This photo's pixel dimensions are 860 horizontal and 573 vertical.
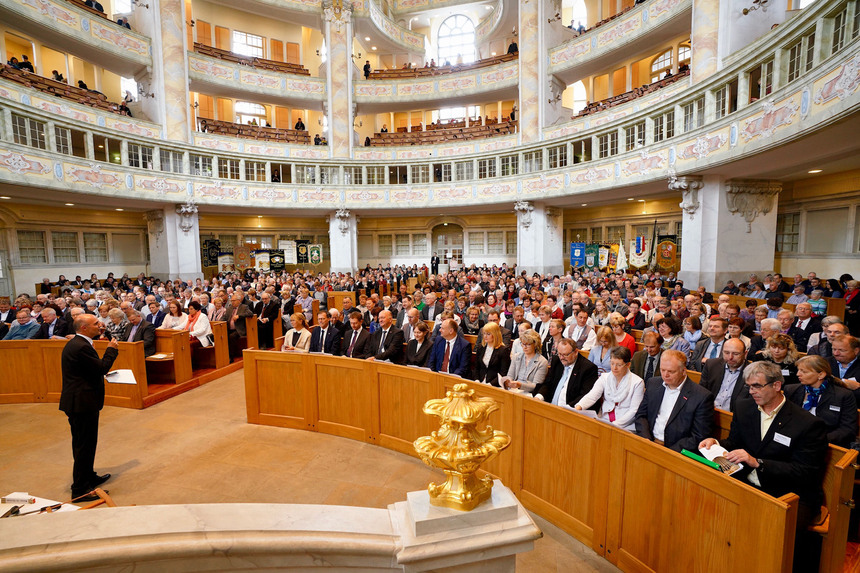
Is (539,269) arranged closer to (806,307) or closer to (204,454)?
(806,307)

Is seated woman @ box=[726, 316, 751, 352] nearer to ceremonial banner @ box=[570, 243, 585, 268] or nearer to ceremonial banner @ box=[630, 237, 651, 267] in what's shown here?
ceremonial banner @ box=[630, 237, 651, 267]

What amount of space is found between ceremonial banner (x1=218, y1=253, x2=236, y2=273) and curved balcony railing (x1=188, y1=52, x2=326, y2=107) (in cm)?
781

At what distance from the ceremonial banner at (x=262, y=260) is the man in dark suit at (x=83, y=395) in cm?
1517

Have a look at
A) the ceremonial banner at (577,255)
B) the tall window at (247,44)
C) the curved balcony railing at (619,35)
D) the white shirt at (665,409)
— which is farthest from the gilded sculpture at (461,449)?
the tall window at (247,44)

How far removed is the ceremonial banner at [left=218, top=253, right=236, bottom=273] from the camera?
773 inches

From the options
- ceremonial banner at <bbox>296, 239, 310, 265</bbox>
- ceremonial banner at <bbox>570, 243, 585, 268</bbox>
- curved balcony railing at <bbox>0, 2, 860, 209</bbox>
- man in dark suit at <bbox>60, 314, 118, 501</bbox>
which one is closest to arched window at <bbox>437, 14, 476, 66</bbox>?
curved balcony railing at <bbox>0, 2, 860, 209</bbox>

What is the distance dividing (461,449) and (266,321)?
26.7ft

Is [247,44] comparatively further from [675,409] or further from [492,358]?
[675,409]

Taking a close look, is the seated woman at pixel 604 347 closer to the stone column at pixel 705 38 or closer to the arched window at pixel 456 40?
the stone column at pixel 705 38

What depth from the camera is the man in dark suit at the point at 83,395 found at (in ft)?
13.1

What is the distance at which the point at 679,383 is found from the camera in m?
3.16

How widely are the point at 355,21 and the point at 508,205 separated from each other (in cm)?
1271

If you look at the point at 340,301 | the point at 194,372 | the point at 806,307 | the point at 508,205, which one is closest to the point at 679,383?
the point at 806,307

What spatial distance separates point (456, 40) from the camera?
85.8 feet
